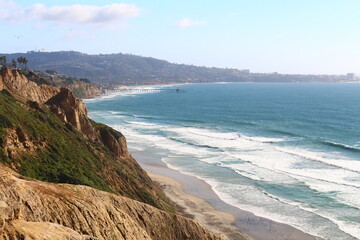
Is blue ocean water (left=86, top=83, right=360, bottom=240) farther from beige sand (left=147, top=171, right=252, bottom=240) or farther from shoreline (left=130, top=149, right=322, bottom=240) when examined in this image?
beige sand (left=147, top=171, right=252, bottom=240)

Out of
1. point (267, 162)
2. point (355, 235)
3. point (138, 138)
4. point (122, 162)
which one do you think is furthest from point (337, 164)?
point (138, 138)

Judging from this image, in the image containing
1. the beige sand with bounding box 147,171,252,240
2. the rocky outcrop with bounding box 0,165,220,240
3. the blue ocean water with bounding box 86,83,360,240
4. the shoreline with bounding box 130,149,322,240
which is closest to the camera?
the rocky outcrop with bounding box 0,165,220,240

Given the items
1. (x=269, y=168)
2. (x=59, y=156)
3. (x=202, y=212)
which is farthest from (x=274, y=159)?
(x=59, y=156)

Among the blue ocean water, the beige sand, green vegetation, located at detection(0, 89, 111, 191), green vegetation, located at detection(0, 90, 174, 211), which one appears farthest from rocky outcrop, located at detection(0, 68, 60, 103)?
the blue ocean water

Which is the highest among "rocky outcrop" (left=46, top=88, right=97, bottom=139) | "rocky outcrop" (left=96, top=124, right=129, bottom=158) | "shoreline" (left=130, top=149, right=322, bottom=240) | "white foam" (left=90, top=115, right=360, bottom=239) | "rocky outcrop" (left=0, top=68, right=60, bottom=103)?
"rocky outcrop" (left=0, top=68, right=60, bottom=103)

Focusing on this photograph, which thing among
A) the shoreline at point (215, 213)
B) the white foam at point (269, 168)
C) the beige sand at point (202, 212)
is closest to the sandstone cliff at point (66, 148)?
the beige sand at point (202, 212)

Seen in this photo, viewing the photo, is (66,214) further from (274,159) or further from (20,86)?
(274,159)

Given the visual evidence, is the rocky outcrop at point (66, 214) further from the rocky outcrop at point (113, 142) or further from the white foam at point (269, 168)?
the rocky outcrop at point (113, 142)

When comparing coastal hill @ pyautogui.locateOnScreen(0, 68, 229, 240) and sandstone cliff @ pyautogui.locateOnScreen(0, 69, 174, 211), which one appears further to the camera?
sandstone cliff @ pyautogui.locateOnScreen(0, 69, 174, 211)
